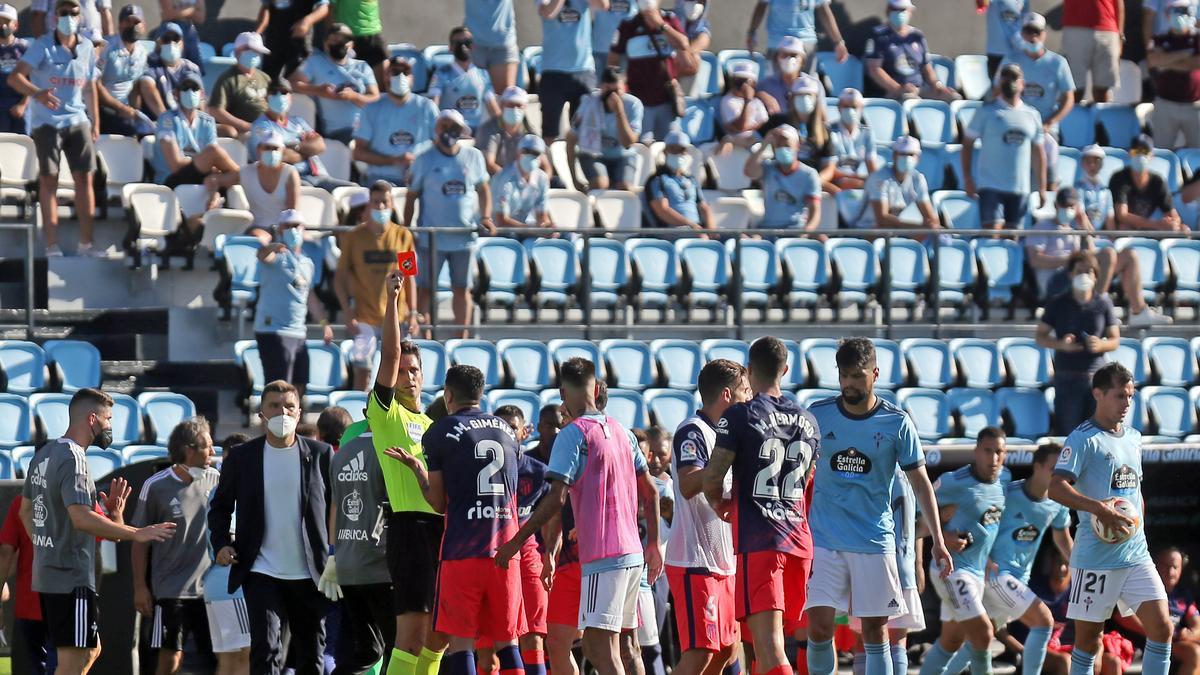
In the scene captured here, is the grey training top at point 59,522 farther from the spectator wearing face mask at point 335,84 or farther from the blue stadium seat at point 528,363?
the spectator wearing face mask at point 335,84

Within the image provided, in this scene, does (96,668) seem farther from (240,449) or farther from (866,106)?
(866,106)

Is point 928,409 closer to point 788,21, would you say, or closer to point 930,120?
point 930,120

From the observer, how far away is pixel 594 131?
724 inches

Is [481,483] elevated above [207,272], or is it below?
below

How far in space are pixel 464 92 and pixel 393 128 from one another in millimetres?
867

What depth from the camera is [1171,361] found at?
17.4 m

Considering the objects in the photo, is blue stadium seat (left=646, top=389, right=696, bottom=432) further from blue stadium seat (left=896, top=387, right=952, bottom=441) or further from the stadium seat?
blue stadium seat (left=896, top=387, right=952, bottom=441)

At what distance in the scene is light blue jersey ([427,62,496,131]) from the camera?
1861 cm

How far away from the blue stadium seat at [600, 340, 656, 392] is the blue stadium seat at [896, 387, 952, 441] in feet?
6.52

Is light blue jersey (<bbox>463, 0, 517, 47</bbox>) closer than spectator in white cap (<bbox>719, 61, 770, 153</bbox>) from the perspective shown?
No

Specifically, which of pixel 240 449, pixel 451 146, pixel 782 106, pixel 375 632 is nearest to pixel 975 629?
pixel 375 632

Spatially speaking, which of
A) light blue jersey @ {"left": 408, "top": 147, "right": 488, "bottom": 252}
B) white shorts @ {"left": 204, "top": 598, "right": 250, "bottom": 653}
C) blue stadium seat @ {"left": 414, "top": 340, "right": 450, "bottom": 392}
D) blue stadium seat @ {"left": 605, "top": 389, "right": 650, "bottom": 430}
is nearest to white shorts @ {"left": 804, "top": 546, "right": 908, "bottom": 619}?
white shorts @ {"left": 204, "top": 598, "right": 250, "bottom": 653}

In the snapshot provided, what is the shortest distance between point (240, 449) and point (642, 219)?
812 cm

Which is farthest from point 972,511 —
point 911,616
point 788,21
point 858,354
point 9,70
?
point 9,70
